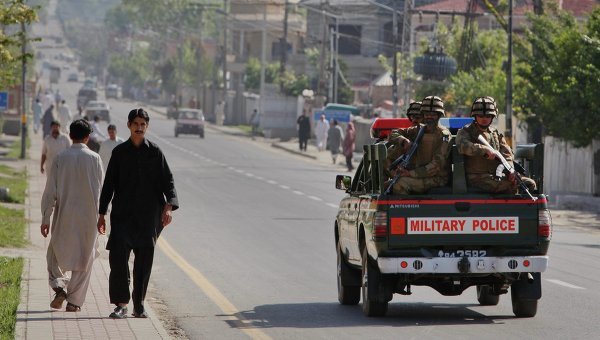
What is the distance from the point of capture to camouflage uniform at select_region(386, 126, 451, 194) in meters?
13.7

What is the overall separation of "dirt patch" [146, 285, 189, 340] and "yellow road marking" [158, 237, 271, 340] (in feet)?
1.72

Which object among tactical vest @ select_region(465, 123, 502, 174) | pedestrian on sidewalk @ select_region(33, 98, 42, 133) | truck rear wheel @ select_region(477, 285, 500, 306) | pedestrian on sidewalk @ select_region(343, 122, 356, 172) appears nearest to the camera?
tactical vest @ select_region(465, 123, 502, 174)

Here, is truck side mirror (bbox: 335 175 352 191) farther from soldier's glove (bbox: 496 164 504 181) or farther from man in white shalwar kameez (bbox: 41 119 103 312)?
man in white shalwar kameez (bbox: 41 119 103 312)

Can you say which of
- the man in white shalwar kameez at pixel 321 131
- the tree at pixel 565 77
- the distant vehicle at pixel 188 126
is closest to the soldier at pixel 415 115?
the tree at pixel 565 77

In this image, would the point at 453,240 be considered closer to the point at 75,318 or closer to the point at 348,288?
the point at 348,288

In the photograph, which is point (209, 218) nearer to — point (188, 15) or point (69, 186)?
point (69, 186)

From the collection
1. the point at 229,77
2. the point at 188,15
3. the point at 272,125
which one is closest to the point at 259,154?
the point at 272,125

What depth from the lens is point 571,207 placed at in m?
35.8

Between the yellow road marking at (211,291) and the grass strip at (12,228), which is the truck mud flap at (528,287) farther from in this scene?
the grass strip at (12,228)

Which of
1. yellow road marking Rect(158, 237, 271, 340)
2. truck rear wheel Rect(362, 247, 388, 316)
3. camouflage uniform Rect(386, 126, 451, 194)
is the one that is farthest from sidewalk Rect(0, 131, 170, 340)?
camouflage uniform Rect(386, 126, 451, 194)

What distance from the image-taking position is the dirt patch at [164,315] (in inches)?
524

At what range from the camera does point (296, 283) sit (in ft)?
58.2

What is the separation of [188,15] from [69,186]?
16213 centimetres

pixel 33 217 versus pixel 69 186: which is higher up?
pixel 69 186
